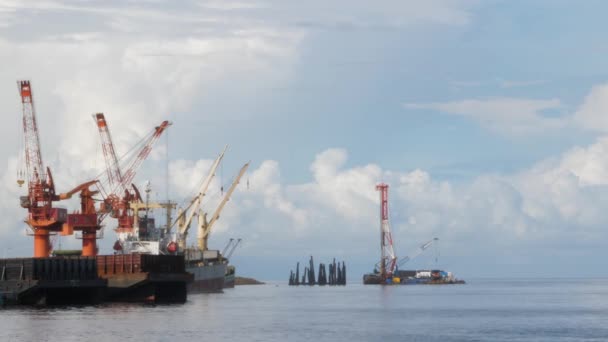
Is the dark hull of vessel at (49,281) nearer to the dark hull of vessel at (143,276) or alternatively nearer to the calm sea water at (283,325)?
the dark hull of vessel at (143,276)

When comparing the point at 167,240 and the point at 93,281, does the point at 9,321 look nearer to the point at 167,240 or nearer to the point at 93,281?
the point at 93,281

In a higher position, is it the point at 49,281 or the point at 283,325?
the point at 49,281

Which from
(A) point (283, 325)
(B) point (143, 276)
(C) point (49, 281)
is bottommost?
(A) point (283, 325)

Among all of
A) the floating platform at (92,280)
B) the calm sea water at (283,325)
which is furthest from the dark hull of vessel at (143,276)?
the calm sea water at (283,325)

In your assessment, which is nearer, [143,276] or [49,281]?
[49,281]

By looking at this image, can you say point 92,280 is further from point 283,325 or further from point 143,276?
point 283,325

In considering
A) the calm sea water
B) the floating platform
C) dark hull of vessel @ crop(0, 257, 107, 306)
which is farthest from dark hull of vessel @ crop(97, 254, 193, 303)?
the calm sea water

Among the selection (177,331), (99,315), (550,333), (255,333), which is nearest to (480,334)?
(550,333)

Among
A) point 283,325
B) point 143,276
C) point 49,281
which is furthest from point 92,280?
point 283,325

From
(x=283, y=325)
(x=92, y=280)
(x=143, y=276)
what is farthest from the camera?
(x=143, y=276)

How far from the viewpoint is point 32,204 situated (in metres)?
162

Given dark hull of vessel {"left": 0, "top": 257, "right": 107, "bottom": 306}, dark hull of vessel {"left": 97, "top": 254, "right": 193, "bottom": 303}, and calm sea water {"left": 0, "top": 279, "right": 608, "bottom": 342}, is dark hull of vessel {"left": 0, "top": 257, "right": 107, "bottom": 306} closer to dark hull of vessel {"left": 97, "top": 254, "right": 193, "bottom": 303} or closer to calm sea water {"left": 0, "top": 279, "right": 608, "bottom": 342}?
dark hull of vessel {"left": 97, "top": 254, "right": 193, "bottom": 303}

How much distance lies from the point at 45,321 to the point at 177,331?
16.4 metres

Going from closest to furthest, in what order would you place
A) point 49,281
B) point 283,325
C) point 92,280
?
1. point 283,325
2. point 49,281
3. point 92,280
